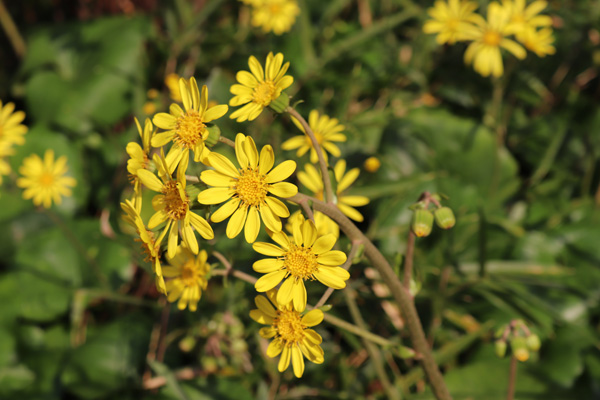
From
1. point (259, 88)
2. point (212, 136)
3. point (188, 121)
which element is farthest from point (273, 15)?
point (212, 136)

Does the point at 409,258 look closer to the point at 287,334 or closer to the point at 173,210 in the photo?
the point at 287,334

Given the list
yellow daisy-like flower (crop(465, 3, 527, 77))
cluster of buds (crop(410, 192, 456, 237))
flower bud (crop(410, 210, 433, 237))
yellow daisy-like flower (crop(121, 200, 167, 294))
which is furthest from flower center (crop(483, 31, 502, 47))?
yellow daisy-like flower (crop(121, 200, 167, 294))

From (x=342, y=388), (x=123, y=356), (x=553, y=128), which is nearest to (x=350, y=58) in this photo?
(x=553, y=128)

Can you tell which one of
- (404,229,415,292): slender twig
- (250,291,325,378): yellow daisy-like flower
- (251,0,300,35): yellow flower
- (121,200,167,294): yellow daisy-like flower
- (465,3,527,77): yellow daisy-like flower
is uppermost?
(251,0,300,35): yellow flower

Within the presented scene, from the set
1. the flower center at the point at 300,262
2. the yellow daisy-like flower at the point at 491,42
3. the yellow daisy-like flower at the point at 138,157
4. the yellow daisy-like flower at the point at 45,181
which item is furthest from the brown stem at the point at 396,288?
the yellow daisy-like flower at the point at 45,181

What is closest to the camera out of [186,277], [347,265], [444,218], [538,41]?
[347,265]

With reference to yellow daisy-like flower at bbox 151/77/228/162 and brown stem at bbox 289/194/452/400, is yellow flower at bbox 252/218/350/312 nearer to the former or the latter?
brown stem at bbox 289/194/452/400

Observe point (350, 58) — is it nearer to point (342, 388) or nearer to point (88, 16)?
point (342, 388)
